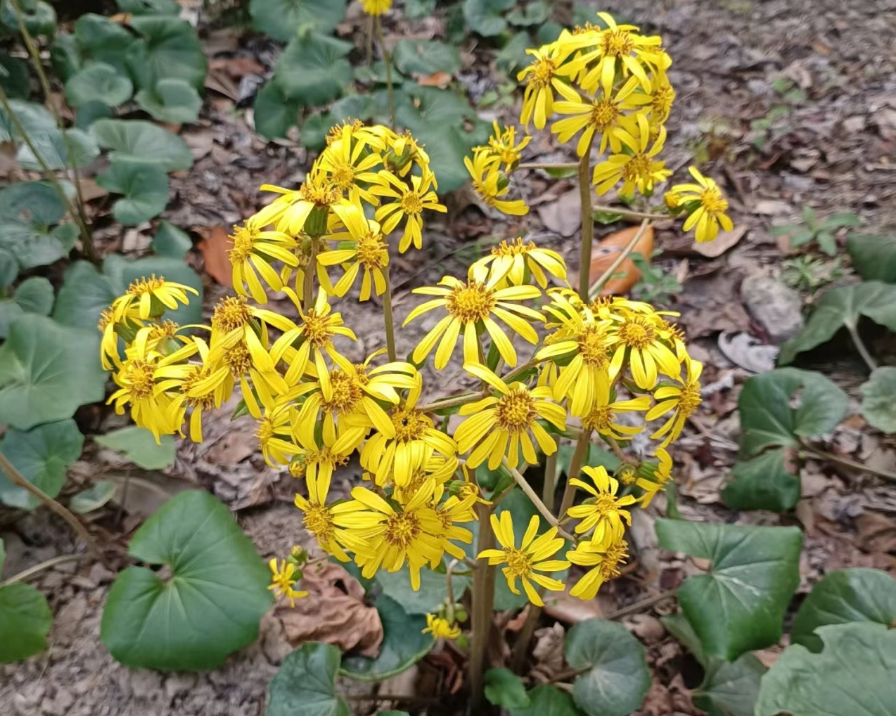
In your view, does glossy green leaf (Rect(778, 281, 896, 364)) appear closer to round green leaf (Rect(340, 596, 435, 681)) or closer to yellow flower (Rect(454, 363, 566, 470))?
round green leaf (Rect(340, 596, 435, 681))

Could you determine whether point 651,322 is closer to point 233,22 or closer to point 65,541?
point 65,541

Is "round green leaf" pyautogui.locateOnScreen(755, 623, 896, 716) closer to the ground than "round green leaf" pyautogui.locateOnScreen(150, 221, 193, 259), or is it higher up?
closer to the ground

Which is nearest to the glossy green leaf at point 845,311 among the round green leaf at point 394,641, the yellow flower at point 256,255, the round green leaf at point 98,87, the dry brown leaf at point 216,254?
the round green leaf at point 394,641

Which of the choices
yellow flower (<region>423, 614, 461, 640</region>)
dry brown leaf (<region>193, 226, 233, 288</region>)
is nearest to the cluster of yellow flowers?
yellow flower (<region>423, 614, 461, 640</region>)

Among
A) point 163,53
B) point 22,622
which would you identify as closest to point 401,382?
point 22,622

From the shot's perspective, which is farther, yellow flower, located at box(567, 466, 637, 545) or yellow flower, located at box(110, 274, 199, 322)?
yellow flower, located at box(110, 274, 199, 322)
